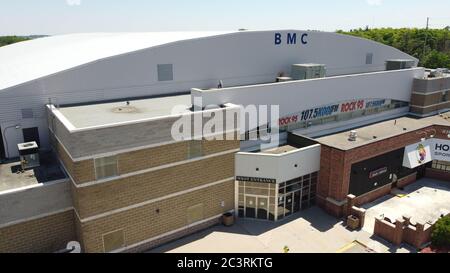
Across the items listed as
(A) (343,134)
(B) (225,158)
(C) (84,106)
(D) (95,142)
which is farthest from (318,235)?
(C) (84,106)

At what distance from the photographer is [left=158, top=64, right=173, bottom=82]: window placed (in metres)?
27.7

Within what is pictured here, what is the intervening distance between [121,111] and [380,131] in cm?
2231

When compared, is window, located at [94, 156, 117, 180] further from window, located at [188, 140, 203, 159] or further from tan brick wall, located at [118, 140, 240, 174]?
window, located at [188, 140, 203, 159]

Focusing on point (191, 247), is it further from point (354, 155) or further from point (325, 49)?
point (325, 49)

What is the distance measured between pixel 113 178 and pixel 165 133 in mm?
3864

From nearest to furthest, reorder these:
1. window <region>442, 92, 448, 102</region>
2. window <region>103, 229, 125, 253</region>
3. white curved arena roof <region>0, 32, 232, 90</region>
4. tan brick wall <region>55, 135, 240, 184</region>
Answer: tan brick wall <region>55, 135, 240, 184</region> → window <region>103, 229, 125, 253</region> → white curved arena roof <region>0, 32, 232, 90</region> → window <region>442, 92, 448, 102</region>

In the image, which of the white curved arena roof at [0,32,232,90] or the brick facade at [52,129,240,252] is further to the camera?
the white curved arena roof at [0,32,232,90]

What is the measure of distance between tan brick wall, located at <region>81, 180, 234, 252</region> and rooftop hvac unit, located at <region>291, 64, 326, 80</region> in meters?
12.5

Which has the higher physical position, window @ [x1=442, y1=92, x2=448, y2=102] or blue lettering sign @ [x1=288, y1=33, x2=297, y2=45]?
blue lettering sign @ [x1=288, y1=33, x2=297, y2=45]

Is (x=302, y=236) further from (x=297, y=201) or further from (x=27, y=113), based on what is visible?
(x=27, y=113)

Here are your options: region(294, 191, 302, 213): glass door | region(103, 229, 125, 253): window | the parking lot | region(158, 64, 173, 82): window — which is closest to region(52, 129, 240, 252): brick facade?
region(103, 229, 125, 253): window

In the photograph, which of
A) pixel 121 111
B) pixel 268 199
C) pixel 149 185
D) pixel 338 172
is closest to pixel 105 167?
pixel 149 185

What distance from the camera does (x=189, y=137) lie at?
21703mm

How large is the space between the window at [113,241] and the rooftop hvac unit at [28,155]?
253 inches
